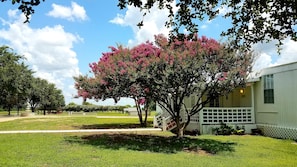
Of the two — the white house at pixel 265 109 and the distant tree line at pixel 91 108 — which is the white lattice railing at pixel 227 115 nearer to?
the white house at pixel 265 109

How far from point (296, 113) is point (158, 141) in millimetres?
7377

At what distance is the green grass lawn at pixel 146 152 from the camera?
1005 cm

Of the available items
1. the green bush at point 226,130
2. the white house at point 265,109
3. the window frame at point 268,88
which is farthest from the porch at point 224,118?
the window frame at point 268,88

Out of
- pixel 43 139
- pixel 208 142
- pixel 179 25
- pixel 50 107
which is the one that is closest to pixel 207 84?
pixel 208 142

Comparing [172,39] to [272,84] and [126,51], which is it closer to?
[126,51]

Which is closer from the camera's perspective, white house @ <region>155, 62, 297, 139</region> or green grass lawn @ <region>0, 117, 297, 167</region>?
green grass lawn @ <region>0, 117, 297, 167</region>

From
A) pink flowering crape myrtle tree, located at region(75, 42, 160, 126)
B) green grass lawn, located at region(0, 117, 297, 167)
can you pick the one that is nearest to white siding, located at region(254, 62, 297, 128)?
green grass lawn, located at region(0, 117, 297, 167)

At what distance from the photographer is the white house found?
53.9 feet

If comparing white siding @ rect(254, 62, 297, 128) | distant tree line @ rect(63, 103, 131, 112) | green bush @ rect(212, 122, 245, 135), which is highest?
white siding @ rect(254, 62, 297, 128)

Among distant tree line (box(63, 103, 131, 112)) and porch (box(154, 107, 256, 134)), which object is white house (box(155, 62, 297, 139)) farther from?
distant tree line (box(63, 103, 131, 112))

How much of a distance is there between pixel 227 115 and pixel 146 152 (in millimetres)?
8812

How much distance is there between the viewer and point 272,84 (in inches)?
708

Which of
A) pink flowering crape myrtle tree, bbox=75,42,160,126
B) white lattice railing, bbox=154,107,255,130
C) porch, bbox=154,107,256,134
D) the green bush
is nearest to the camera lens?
pink flowering crape myrtle tree, bbox=75,42,160,126

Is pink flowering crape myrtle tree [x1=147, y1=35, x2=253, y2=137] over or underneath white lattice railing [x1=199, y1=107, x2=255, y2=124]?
over
